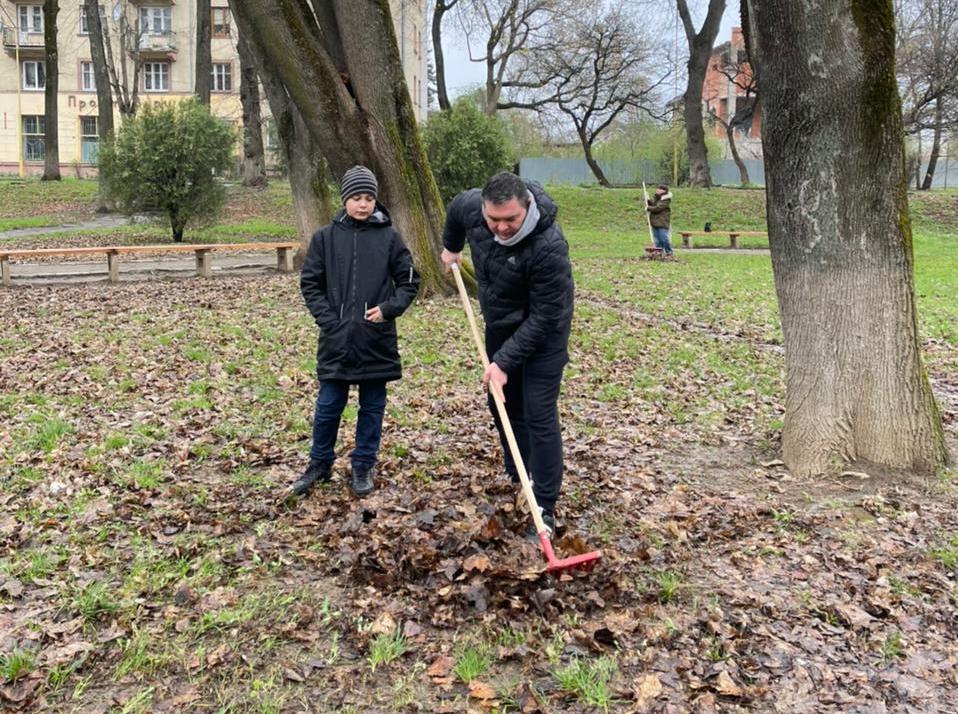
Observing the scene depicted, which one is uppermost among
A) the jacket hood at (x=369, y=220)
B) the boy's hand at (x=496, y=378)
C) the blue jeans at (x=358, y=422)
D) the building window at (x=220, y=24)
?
the building window at (x=220, y=24)

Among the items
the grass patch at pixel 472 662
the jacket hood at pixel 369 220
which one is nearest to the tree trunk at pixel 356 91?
the jacket hood at pixel 369 220

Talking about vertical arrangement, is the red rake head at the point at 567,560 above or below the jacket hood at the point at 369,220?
below

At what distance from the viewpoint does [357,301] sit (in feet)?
15.8

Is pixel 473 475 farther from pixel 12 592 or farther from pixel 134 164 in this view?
pixel 134 164

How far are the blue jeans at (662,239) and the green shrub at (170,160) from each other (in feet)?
31.2

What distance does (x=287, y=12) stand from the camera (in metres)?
10.1

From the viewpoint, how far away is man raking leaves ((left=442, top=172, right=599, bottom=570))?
408 centimetres

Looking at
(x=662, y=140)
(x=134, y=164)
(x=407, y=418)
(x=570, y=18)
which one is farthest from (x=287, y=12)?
(x=662, y=140)

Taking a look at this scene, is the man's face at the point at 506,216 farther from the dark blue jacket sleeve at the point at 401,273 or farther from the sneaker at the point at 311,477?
the sneaker at the point at 311,477

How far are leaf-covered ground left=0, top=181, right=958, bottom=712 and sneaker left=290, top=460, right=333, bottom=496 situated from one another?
4.4 inches

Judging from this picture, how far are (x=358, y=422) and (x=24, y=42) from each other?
5217 cm

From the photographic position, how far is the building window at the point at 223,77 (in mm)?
50125

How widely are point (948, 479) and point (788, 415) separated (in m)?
0.90

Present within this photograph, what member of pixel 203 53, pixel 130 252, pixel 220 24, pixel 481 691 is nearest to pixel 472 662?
pixel 481 691
